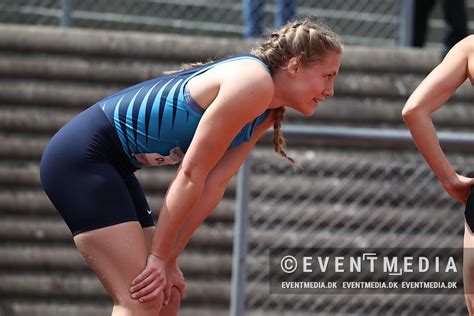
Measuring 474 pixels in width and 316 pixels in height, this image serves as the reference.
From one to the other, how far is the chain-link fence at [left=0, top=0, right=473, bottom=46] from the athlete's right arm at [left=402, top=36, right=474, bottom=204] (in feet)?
9.21

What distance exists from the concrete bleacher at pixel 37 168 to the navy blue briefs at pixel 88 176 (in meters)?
2.23

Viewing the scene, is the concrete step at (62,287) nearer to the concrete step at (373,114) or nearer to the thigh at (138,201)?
the concrete step at (373,114)

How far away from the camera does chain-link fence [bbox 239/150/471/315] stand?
5730mm

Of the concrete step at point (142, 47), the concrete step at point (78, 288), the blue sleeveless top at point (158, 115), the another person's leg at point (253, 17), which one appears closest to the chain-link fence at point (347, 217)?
the concrete step at point (78, 288)

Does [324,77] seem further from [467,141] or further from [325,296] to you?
[325,296]

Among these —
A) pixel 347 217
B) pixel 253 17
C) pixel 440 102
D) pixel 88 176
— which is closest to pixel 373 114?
pixel 347 217

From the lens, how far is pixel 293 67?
373 cm

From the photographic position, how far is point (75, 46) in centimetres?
608

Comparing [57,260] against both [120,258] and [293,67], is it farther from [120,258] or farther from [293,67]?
[293,67]

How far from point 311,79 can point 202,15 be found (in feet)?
11.2

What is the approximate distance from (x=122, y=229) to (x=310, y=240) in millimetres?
2353

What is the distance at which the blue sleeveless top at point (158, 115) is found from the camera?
12.1 feet

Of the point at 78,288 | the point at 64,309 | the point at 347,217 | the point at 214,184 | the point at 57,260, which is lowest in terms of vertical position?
the point at 64,309

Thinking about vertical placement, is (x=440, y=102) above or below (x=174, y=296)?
above
